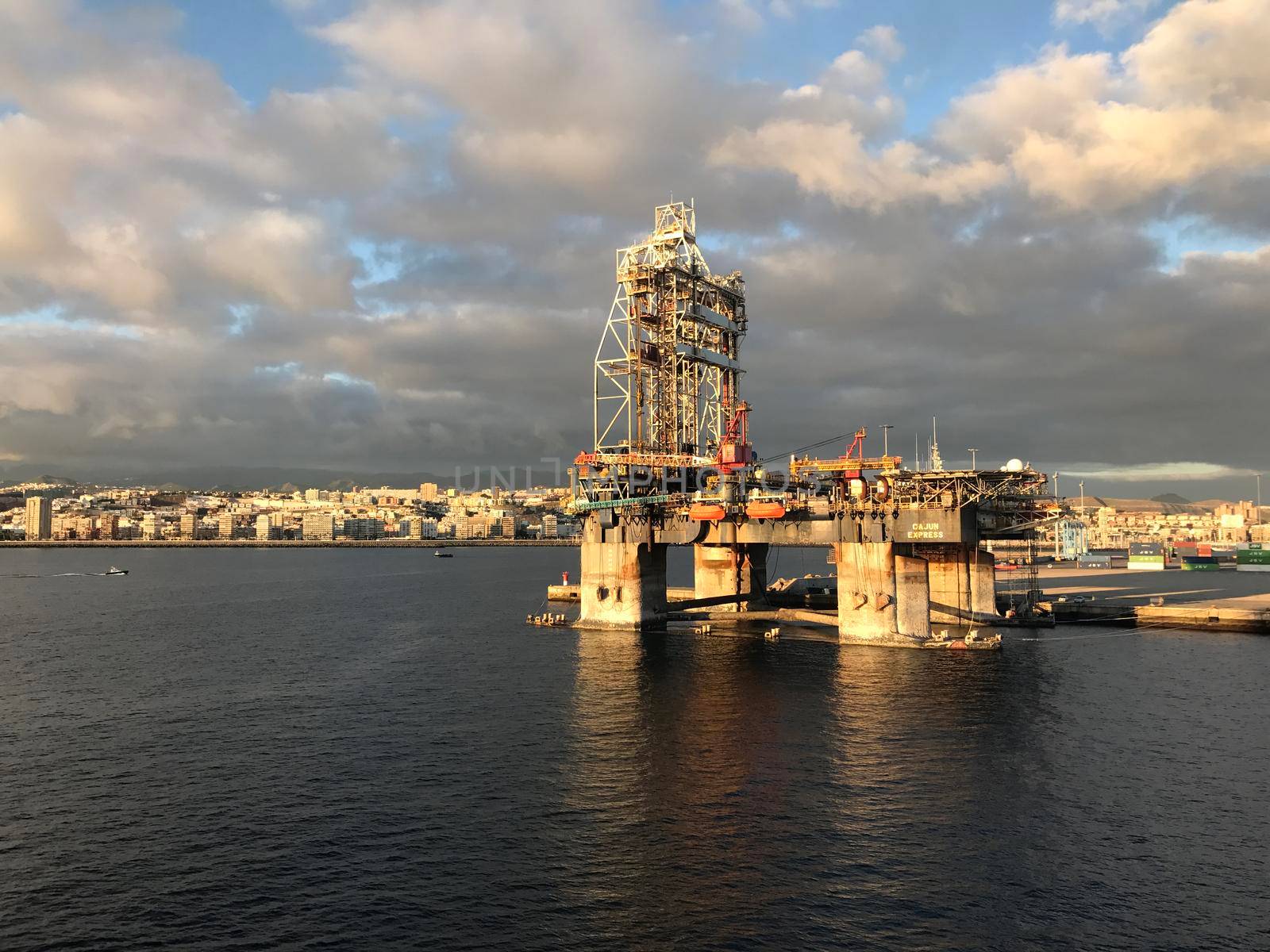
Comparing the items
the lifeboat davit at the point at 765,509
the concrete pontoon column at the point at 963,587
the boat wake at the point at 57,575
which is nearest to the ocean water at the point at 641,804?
the lifeboat davit at the point at 765,509

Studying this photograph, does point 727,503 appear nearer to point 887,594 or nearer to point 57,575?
point 887,594

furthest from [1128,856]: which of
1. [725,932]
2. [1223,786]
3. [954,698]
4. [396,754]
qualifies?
[396,754]

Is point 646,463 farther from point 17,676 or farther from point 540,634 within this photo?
point 17,676

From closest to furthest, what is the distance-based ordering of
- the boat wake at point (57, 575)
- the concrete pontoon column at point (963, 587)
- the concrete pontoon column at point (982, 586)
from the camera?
the concrete pontoon column at point (963, 587)
the concrete pontoon column at point (982, 586)
the boat wake at point (57, 575)

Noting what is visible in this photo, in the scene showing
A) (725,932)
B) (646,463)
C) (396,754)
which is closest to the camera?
(725,932)

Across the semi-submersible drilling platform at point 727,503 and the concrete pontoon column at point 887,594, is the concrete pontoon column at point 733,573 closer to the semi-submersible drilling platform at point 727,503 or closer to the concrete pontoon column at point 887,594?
the semi-submersible drilling platform at point 727,503

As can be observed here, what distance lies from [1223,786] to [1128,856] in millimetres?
10940

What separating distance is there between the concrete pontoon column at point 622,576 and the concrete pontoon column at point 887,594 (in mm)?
18751

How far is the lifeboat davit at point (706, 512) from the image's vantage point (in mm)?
74625

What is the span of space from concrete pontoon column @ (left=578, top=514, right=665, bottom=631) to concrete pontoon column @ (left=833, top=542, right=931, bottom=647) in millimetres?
18751

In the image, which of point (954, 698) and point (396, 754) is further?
point (954, 698)

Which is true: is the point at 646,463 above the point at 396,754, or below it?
above

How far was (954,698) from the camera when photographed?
2077 inches

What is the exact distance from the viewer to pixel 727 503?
246ft
